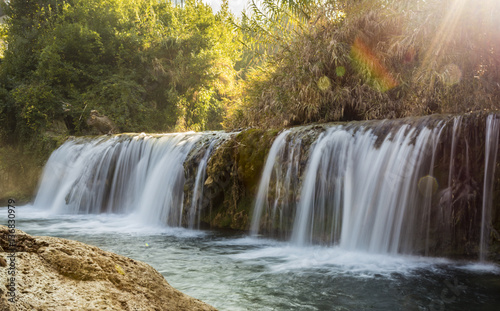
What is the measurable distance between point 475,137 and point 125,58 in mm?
17392

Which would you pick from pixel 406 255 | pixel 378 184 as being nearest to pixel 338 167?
pixel 378 184

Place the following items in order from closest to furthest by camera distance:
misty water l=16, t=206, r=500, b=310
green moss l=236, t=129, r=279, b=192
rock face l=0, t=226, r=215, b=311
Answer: rock face l=0, t=226, r=215, b=311
misty water l=16, t=206, r=500, b=310
green moss l=236, t=129, r=279, b=192

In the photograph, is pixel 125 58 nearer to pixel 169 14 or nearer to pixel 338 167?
pixel 169 14

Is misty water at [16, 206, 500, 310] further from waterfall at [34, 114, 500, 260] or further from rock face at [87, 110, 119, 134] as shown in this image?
rock face at [87, 110, 119, 134]

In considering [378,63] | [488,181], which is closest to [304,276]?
[488,181]

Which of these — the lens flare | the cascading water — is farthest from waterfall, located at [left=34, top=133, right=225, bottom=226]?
the lens flare

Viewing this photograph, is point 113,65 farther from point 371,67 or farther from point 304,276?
point 304,276

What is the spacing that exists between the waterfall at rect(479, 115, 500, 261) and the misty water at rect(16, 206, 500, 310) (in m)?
0.27

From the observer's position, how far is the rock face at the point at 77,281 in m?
1.47

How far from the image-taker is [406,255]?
491 centimetres

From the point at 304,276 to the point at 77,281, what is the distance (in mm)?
2999

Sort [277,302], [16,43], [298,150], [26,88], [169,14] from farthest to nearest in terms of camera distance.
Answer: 1. [169,14]
2. [16,43]
3. [26,88]
4. [298,150]
5. [277,302]

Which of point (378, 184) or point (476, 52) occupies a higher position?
point (476, 52)

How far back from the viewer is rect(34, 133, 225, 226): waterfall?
8.23m
